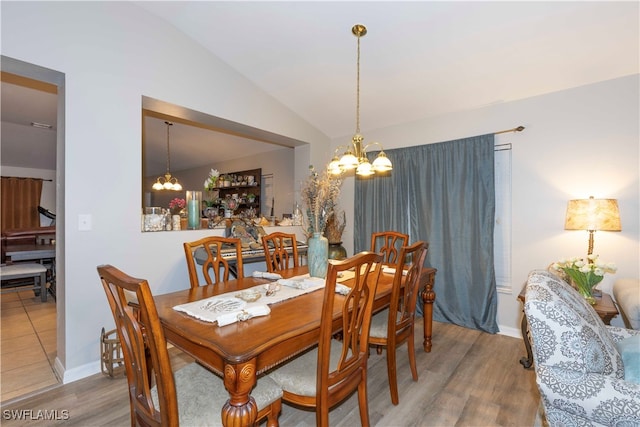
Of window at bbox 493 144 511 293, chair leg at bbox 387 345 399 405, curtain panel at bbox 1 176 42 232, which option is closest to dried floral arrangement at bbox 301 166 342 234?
chair leg at bbox 387 345 399 405

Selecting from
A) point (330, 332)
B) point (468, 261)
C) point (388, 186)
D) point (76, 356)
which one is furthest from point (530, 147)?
point (76, 356)

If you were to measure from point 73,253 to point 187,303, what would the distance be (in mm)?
1274

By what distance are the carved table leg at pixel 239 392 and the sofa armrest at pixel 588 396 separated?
1.21m

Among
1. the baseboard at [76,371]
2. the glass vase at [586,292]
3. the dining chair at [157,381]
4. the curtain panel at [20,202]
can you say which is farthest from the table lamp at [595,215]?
the curtain panel at [20,202]

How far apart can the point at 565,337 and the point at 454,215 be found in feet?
7.48

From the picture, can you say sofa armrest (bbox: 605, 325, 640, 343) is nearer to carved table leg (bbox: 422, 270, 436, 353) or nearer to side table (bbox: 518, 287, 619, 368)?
side table (bbox: 518, 287, 619, 368)

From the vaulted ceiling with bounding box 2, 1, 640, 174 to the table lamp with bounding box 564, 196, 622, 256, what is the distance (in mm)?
1175

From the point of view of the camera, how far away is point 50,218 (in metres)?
6.90

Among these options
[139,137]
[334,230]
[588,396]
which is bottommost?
[588,396]

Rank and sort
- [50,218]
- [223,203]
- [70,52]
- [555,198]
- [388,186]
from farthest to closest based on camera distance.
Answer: [50,218]
[388,186]
[223,203]
[555,198]
[70,52]

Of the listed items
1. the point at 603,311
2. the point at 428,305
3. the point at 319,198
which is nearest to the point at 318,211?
the point at 319,198

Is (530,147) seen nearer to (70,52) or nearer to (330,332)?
(330,332)

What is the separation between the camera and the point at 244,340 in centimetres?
118

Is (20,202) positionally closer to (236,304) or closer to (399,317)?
(236,304)
